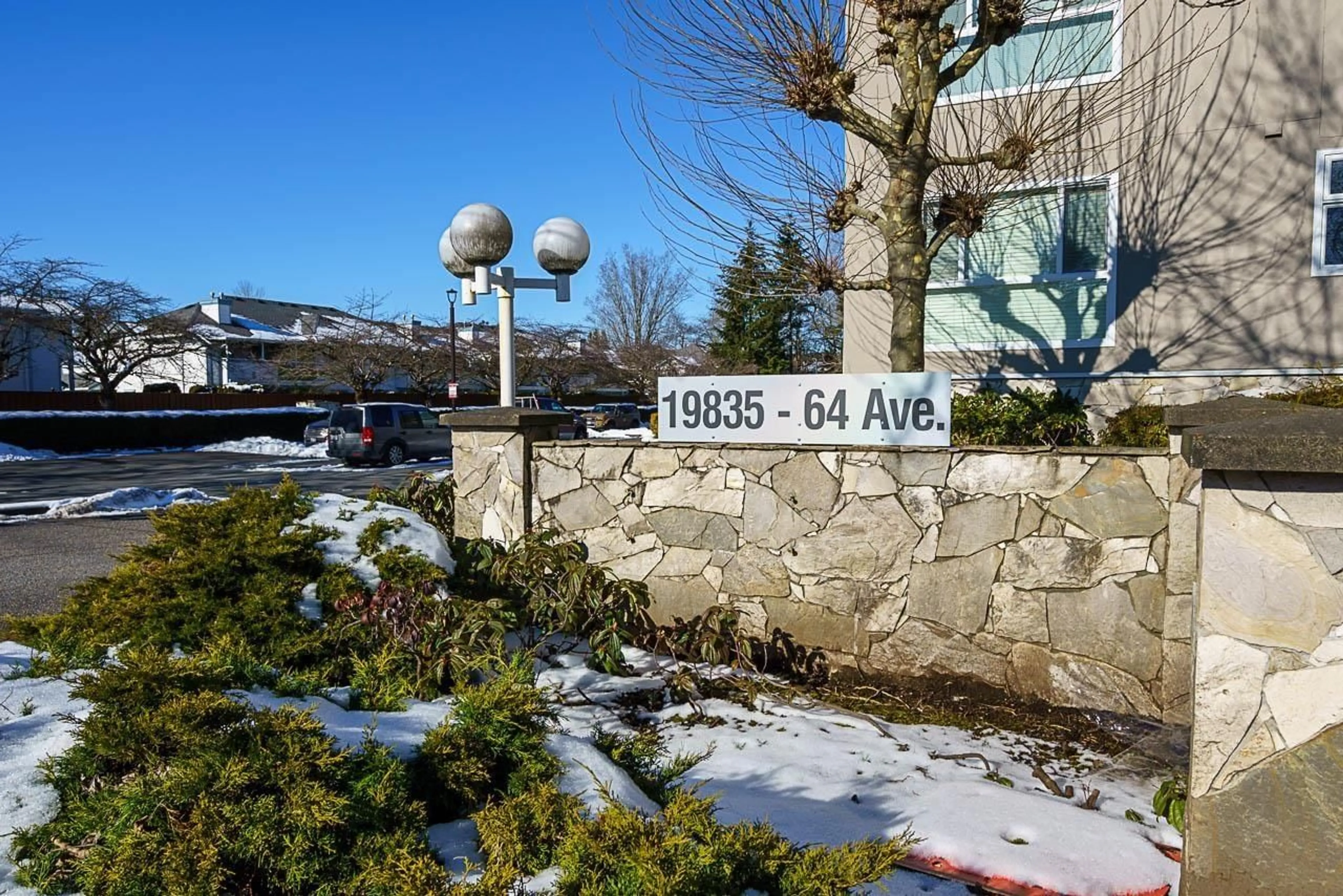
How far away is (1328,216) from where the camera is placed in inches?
335

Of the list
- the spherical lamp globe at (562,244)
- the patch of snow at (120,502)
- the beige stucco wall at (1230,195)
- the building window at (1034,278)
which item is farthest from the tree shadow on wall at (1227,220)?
the patch of snow at (120,502)

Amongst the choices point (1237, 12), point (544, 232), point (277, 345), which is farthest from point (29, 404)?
point (1237, 12)

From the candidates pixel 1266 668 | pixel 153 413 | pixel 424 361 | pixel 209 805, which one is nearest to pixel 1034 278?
pixel 1266 668

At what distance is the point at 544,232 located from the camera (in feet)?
25.1

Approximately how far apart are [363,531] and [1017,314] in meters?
7.05

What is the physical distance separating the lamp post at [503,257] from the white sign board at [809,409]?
179 centimetres

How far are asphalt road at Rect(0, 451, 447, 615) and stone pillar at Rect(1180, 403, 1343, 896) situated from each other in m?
5.78

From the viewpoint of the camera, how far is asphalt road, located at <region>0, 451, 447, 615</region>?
7.32 meters

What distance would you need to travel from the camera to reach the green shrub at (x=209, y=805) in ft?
6.69

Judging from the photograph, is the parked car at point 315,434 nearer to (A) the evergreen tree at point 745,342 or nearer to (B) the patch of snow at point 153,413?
(B) the patch of snow at point 153,413

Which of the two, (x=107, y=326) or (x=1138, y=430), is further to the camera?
(x=107, y=326)

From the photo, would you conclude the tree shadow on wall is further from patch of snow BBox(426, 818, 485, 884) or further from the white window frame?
patch of snow BBox(426, 818, 485, 884)

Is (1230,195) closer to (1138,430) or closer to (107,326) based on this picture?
(1138,430)

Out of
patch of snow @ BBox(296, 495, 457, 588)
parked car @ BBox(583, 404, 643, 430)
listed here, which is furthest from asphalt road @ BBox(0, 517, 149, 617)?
parked car @ BBox(583, 404, 643, 430)
